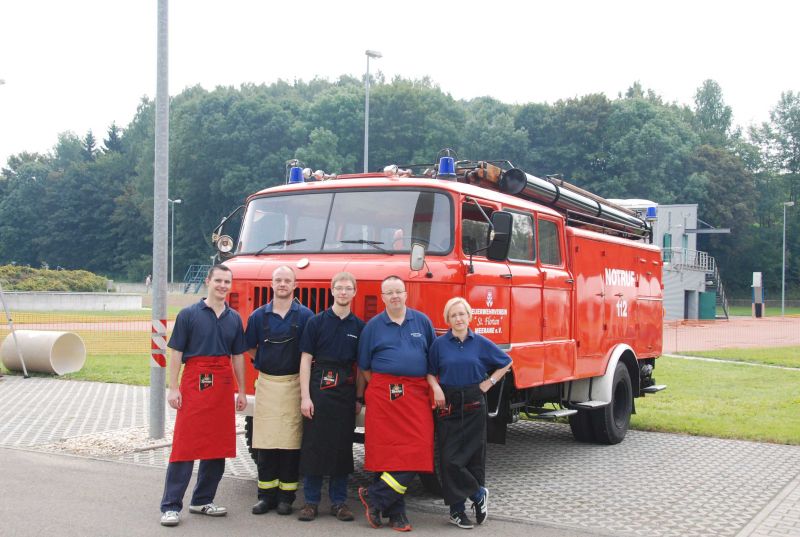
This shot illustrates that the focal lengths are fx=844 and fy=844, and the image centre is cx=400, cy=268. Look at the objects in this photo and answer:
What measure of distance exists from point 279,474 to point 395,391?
1.25m

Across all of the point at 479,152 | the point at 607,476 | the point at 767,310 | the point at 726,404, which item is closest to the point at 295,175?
the point at 607,476

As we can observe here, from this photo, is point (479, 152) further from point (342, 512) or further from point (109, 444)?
point (342, 512)

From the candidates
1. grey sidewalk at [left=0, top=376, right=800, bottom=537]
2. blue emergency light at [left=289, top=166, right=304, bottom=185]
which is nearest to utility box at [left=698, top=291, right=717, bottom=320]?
grey sidewalk at [left=0, top=376, right=800, bottom=537]

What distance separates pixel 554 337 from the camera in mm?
8844

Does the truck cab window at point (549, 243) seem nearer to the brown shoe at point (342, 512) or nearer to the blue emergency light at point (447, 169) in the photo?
the blue emergency light at point (447, 169)

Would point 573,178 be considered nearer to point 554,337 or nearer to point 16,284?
point 16,284

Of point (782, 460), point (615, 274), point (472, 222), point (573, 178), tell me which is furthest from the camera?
point (573, 178)

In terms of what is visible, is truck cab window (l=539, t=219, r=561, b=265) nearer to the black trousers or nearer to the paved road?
the paved road

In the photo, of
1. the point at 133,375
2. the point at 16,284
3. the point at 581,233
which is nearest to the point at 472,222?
the point at 581,233

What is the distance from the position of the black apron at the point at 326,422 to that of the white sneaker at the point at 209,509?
0.72 meters

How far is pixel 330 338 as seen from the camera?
256 inches

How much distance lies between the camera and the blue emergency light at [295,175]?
8.78m

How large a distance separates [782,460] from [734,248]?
232 feet

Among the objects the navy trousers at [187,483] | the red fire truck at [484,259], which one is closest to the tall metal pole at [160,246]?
the red fire truck at [484,259]
